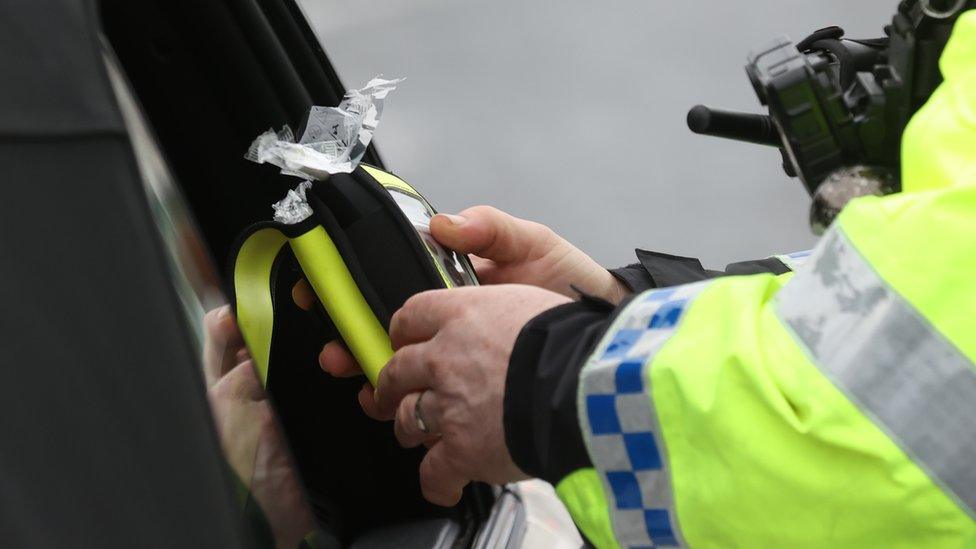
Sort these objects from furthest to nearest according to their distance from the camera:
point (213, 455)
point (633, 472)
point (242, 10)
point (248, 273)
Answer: point (242, 10)
point (248, 273)
point (633, 472)
point (213, 455)

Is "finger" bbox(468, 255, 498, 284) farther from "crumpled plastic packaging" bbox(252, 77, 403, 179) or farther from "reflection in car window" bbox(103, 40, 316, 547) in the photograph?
"reflection in car window" bbox(103, 40, 316, 547)

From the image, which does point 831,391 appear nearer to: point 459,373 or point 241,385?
point 459,373

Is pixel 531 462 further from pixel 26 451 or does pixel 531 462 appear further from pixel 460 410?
pixel 26 451

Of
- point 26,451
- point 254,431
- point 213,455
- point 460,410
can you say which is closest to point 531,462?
point 460,410

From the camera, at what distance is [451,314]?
105cm

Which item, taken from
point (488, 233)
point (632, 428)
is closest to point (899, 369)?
point (632, 428)

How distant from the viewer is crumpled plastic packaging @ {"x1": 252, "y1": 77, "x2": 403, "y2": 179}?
1166 millimetres

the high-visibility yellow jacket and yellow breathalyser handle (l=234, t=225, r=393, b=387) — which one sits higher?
yellow breathalyser handle (l=234, t=225, r=393, b=387)

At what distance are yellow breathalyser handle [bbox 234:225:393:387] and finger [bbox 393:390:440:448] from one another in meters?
0.08

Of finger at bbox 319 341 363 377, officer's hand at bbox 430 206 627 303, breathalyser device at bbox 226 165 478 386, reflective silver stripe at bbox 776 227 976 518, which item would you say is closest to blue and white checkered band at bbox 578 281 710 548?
reflective silver stripe at bbox 776 227 976 518

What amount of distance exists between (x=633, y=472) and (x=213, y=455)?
1.14 feet

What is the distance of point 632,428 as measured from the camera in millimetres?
830

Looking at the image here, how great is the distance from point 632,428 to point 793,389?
14cm

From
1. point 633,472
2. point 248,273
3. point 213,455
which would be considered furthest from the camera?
point 248,273
